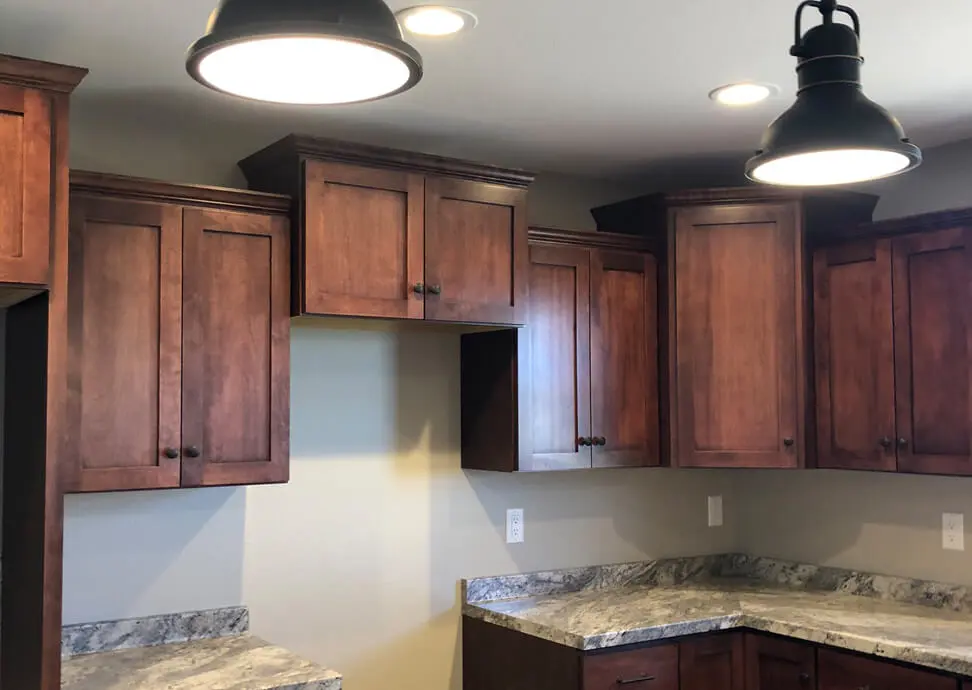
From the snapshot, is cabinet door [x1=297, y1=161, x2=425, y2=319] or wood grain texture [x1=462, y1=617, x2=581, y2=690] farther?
wood grain texture [x1=462, y1=617, x2=581, y2=690]

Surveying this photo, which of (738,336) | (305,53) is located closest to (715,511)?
(738,336)

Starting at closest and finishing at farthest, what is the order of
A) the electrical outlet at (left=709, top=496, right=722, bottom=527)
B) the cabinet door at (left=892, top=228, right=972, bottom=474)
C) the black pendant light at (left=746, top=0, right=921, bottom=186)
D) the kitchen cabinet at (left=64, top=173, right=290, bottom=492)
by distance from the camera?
the black pendant light at (left=746, top=0, right=921, bottom=186)
the kitchen cabinet at (left=64, top=173, right=290, bottom=492)
the cabinet door at (left=892, top=228, right=972, bottom=474)
the electrical outlet at (left=709, top=496, right=722, bottom=527)

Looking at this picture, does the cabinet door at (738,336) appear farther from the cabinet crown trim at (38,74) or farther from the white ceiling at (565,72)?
the cabinet crown trim at (38,74)

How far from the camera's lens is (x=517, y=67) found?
2600 millimetres

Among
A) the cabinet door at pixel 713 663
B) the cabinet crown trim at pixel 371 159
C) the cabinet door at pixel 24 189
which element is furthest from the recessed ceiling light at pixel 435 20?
the cabinet door at pixel 713 663

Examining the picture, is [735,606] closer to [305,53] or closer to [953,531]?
[953,531]

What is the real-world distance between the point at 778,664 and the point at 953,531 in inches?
29.6

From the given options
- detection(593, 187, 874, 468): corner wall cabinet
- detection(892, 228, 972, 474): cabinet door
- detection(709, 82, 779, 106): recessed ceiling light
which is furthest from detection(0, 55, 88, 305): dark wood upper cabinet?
detection(892, 228, 972, 474): cabinet door

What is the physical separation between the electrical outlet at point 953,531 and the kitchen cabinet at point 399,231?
5.13 feet

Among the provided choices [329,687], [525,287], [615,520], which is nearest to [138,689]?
[329,687]

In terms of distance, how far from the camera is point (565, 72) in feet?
8.70

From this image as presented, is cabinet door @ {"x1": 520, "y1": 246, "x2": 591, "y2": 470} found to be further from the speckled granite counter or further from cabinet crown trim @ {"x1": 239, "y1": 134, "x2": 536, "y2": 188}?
the speckled granite counter

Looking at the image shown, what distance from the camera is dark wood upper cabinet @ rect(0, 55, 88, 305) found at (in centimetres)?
218

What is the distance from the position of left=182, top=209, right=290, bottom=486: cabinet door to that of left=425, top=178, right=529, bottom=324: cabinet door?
445 mm
